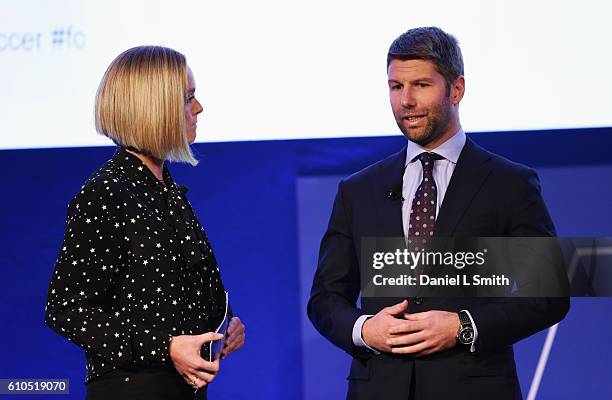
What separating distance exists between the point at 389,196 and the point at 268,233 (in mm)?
1422

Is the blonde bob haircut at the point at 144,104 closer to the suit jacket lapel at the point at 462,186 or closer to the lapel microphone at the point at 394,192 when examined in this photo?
the lapel microphone at the point at 394,192

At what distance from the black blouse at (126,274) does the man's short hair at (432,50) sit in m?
0.87

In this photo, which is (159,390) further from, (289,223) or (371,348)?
(289,223)

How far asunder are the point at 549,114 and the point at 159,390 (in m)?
2.18

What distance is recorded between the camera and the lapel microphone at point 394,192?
2.78 metres

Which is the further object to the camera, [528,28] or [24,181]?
[24,181]

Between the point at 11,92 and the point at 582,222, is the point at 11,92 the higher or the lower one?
the higher one

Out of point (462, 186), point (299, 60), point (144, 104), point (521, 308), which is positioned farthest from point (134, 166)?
point (299, 60)

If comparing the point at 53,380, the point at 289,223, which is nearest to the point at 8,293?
the point at 53,380

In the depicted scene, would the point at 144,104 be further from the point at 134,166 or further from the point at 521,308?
the point at 521,308

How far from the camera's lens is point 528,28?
12.4 ft

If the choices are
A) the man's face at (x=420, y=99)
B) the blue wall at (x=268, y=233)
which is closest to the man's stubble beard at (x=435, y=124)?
the man's face at (x=420, y=99)

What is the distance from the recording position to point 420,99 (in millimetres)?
2801

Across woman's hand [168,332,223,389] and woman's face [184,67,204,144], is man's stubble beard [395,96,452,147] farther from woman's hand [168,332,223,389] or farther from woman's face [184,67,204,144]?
woman's hand [168,332,223,389]
